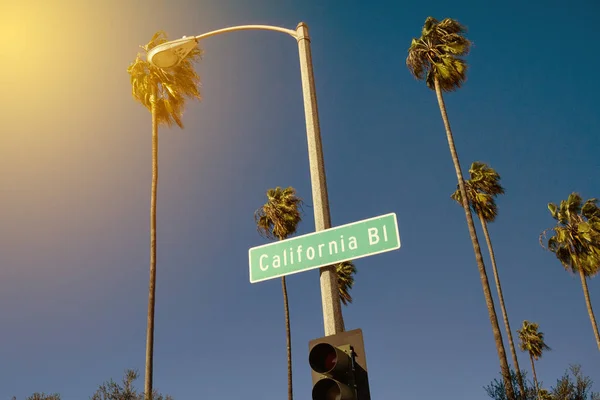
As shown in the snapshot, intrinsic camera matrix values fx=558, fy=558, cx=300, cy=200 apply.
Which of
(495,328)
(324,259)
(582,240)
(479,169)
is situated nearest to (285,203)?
(479,169)

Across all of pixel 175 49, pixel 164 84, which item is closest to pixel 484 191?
pixel 164 84

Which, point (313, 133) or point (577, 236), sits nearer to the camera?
point (313, 133)

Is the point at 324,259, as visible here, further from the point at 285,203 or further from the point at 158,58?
the point at 285,203

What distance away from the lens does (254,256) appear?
6328 mm

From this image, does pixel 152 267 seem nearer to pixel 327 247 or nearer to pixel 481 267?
pixel 481 267

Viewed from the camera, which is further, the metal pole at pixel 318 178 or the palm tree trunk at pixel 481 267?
the palm tree trunk at pixel 481 267

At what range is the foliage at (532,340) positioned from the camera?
64.8 meters

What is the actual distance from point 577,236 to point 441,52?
1632 cm

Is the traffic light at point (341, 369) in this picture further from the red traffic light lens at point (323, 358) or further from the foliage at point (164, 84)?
the foliage at point (164, 84)

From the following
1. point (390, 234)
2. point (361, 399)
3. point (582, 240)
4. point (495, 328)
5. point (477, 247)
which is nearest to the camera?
point (361, 399)

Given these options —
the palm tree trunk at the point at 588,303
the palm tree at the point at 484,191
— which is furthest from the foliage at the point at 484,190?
the palm tree trunk at the point at 588,303

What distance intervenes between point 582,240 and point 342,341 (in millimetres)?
37273

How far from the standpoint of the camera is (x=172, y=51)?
341 inches

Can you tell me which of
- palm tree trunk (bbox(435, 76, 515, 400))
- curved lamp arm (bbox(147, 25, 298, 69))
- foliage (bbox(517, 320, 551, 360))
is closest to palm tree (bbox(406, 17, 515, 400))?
palm tree trunk (bbox(435, 76, 515, 400))
